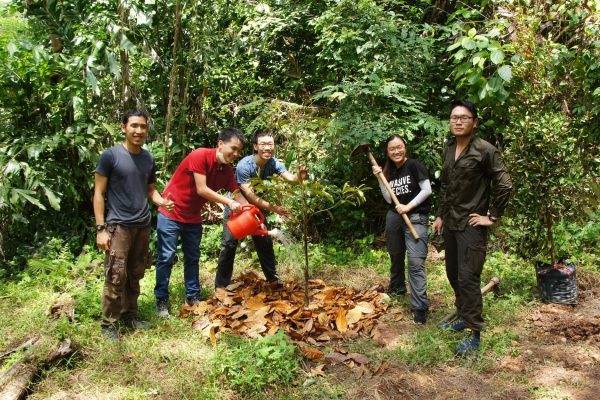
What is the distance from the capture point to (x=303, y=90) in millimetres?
7531

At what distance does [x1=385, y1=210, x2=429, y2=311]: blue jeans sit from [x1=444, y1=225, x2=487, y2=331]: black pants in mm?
538

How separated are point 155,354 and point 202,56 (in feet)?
14.7

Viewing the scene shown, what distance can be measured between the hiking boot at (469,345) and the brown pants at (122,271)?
2.72 metres

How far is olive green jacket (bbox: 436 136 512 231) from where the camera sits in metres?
3.58

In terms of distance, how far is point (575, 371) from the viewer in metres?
3.55

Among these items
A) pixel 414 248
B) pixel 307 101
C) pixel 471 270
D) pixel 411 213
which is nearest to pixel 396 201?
pixel 411 213

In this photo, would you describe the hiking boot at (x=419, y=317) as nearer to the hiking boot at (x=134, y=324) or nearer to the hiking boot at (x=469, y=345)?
the hiking boot at (x=469, y=345)

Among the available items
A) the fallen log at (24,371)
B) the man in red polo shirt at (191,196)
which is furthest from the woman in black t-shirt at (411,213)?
the fallen log at (24,371)

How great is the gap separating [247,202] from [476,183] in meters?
2.15

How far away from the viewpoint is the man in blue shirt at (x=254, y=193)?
4469 mm

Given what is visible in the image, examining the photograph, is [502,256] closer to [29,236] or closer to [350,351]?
[350,351]

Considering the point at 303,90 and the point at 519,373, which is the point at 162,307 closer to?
the point at 519,373

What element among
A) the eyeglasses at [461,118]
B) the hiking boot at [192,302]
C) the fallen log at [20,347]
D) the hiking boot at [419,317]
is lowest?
the fallen log at [20,347]

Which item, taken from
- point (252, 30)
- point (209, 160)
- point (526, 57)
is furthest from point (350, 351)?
point (252, 30)
